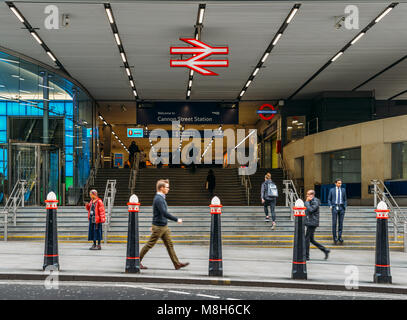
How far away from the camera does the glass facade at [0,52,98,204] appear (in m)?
21.1

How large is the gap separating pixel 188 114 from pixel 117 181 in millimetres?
5449

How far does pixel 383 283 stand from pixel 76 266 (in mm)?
5375

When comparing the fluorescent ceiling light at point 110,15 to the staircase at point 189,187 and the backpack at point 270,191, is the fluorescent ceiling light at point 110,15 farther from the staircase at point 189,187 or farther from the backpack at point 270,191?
the staircase at point 189,187

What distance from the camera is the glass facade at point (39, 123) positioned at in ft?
69.3

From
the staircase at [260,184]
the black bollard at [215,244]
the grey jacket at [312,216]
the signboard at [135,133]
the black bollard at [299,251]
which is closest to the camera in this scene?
the black bollard at [299,251]

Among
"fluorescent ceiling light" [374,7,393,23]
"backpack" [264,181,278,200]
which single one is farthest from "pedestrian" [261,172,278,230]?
"fluorescent ceiling light" [374,7,393,23]

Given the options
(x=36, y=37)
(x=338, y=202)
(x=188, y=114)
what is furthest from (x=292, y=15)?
(x=188, y=114)

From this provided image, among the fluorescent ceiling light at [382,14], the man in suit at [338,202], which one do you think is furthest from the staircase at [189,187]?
the fluorescent ceiling light at [382,14]

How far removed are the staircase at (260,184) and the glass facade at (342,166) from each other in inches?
94.3

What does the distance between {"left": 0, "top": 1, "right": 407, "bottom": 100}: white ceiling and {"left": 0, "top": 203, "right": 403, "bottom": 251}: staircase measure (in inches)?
227

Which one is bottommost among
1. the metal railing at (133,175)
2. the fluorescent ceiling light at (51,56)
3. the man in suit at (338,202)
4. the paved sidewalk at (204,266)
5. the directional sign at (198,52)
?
the paved sidewalk at (204,266)

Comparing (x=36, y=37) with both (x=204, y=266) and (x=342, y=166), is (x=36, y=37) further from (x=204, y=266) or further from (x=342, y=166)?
(x=342, y=166)
